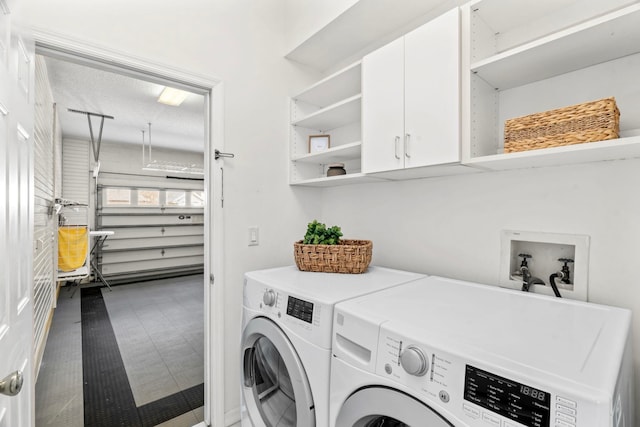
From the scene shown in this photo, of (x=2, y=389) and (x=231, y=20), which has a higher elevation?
(x=231, y=20)

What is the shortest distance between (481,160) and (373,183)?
2.81 feet

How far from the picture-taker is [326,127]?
225 cm

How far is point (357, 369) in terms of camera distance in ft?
3.02

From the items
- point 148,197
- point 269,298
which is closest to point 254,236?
point 269,298

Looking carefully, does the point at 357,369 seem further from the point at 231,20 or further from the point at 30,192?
the point at 231,20

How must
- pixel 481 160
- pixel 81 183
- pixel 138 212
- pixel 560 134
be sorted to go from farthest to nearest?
pixel 138 212 < pixel 81 183 < pixel 481 160 < pixel 560 134

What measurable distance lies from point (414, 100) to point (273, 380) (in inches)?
56.3

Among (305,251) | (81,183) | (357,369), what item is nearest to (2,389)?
(357,369)

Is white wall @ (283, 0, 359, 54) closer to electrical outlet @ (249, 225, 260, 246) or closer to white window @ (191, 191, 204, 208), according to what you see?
electrical outlet @ (249, 225, 260, 246)

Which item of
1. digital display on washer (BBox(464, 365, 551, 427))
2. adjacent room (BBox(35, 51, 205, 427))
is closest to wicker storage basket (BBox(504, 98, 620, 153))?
digital display on washer (BBox(464, 365, 551, 427))

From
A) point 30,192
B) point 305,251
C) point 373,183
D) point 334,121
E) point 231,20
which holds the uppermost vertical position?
point 231,20

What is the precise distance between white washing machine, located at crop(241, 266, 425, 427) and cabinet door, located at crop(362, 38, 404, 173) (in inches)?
23.4

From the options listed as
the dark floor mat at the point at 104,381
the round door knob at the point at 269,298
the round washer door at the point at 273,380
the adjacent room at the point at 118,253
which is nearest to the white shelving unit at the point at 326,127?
the round door knob at the point at 269,298

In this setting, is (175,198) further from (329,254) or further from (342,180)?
(329,254)
